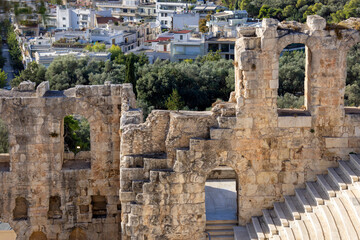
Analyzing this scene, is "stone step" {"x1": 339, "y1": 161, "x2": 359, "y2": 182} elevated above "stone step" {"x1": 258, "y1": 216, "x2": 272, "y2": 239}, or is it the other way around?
"stone step" {"x1": 339, "y1": 161, "x2": 359, "y2": 182}

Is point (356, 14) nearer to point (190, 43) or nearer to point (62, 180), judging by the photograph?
point (190, 43)

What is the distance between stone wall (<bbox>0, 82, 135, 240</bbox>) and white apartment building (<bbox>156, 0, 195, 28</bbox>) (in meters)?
74.6

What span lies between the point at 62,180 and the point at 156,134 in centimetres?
513

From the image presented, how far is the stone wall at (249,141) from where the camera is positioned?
17141 millimetres

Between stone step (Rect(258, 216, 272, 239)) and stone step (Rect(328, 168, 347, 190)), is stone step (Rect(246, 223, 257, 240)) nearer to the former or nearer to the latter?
stone step (Rect(258, 216, 272, 239))

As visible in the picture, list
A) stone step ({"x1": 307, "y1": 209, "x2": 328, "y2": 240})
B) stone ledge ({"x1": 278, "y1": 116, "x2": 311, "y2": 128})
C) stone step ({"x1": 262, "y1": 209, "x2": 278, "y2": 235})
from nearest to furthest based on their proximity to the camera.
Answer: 1. stone step ({"x1": 307, "y1": 209, "x2": 328, "y2": 240})
2. stone step ({"x1": 262, "y1": 209, "x2": 278, "y2": 235})
3. stone ledge ({"x1": 278, "y1": 116, "x2": 311, "y2": 128})

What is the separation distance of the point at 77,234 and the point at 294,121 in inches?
353

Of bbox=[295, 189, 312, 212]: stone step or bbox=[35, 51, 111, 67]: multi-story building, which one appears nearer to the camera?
bbox=[295, 189, 312, 212]: stone step

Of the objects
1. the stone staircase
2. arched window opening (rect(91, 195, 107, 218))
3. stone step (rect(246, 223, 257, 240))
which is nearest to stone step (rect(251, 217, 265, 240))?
the stone staircase

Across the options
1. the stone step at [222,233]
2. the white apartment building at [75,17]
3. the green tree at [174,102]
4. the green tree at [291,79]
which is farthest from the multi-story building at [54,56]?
the stone step at [222,233]

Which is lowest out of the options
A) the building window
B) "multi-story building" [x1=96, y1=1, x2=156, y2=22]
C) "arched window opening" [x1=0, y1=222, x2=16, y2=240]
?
"arched window opening" [x1=0, y1=222, x2=16, y2=240]

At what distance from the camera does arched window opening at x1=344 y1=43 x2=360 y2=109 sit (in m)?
40.9

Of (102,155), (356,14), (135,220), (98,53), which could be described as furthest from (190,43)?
(135,220)

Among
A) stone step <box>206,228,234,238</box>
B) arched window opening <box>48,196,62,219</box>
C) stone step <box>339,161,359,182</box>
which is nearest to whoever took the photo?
stone step <box>339,161,359,182</box>
